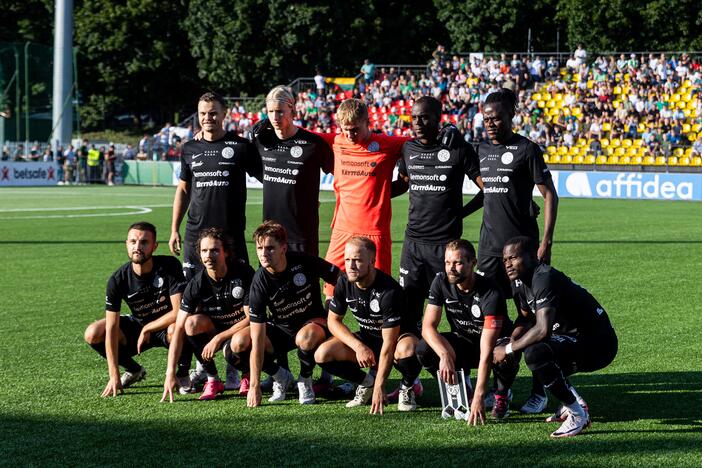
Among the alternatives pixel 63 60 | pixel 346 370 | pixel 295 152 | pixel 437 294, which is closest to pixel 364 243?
pixel 437 294

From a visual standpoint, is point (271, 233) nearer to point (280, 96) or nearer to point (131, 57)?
point (280, 96)

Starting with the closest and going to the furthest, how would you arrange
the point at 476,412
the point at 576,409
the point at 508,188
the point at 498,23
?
the point at 576,409, the point at 476,412, the point at 508,188, the point at 498,23

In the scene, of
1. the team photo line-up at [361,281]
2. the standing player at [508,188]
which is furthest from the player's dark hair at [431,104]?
the standing player at [508,188]

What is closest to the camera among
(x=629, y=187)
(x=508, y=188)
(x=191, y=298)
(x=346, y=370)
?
(x=346, y=370)

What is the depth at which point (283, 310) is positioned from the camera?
737 centimetres

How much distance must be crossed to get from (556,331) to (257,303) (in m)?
1.98

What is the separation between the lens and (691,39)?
54.0m

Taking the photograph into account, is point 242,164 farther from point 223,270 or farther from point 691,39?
point 691,39

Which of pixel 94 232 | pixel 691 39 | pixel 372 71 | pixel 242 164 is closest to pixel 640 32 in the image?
pixel 691 39

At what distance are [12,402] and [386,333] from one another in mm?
2550

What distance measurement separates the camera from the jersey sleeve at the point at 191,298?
7305mm

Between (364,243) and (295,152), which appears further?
(295,152)

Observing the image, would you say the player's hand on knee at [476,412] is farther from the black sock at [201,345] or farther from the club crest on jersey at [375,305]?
the black sock at [201,345]

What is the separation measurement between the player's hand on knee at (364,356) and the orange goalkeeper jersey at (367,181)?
1142 millimetres
